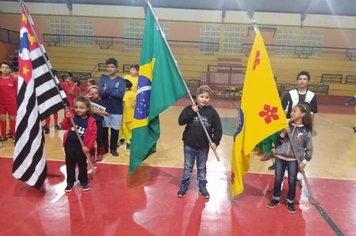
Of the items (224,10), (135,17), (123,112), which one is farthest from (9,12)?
(123,112)

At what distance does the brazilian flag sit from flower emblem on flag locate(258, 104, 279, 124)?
99 centimetres

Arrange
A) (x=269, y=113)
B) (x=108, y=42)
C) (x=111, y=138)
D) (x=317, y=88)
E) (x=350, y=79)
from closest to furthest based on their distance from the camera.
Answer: (x=269, y=113) < (x=111, y=138) < (x=317, y=88) < (x=350, y=79) < (x=108, y=42)

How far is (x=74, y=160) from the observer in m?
3.81

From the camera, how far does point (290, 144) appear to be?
3.45m

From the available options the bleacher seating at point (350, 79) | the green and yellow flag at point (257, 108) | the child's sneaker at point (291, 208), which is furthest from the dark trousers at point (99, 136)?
the bleacher seating at point (350, 79)

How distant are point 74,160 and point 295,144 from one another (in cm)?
264

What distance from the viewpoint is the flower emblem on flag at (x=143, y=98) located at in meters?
3.94

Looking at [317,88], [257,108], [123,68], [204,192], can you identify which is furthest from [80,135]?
[317,88]

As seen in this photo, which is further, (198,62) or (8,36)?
(8,36)

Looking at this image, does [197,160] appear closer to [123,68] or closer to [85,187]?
[85,187]

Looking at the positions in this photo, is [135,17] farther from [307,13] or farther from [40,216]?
[40,216]

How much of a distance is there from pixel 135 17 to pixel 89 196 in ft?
53.1

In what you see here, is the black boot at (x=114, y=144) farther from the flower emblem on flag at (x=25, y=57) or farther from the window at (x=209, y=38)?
the window at (x=209, y=38)

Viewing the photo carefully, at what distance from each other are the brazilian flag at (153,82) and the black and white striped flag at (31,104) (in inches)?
39.2
